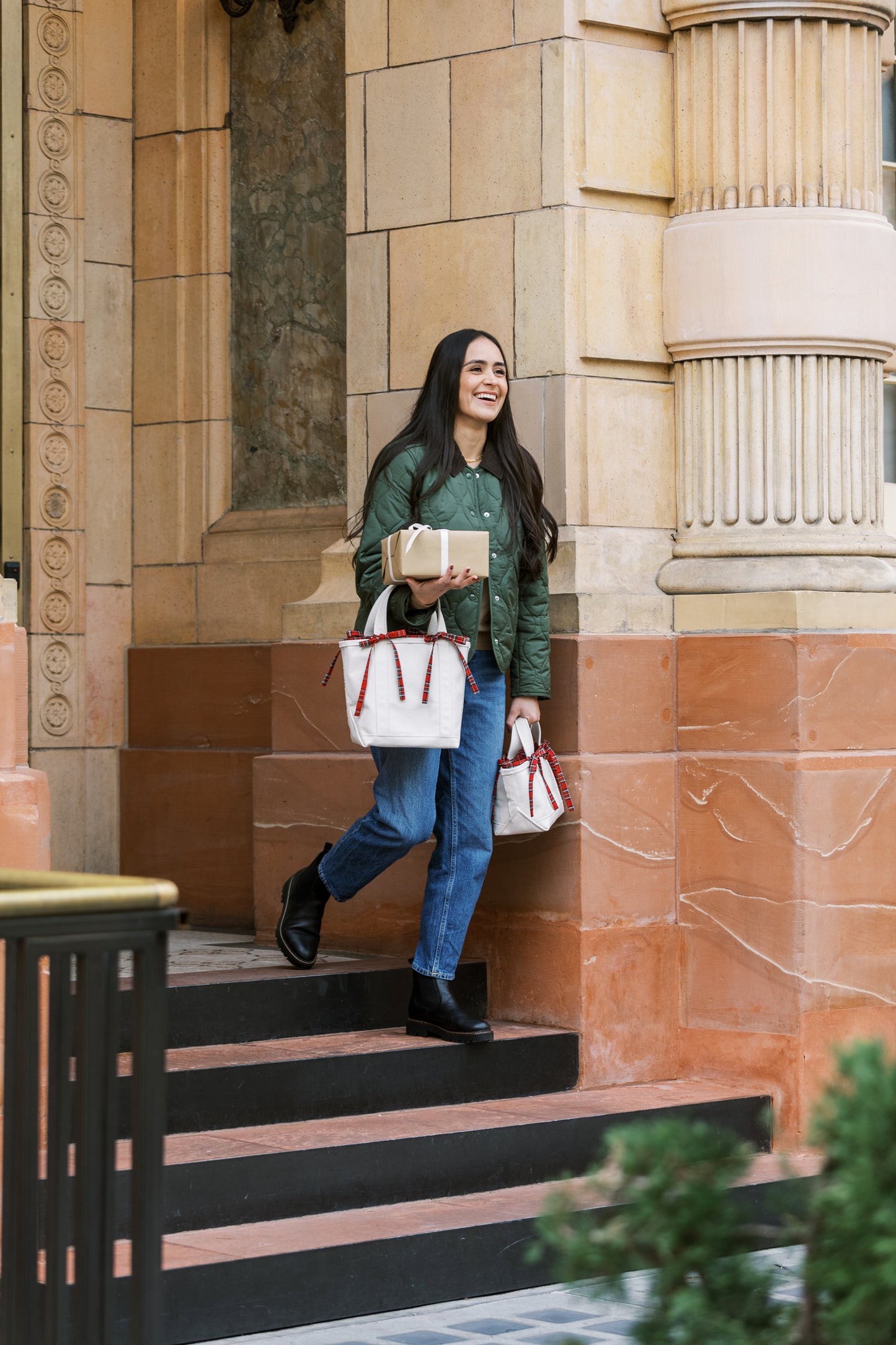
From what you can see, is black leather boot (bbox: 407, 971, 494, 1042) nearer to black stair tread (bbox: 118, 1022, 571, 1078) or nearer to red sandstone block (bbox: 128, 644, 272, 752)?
black stair tread (bbox: 118, 1022, 571, 1078)

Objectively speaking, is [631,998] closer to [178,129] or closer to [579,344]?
[579,344]

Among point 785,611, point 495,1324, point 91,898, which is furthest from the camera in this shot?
point 785,611

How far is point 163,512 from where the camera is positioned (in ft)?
28.6

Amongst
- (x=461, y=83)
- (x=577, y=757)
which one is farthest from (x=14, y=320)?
(x=577, y=757)

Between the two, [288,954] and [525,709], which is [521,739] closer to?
[525,709]

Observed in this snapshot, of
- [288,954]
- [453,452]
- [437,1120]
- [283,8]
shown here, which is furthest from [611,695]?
[283,8]

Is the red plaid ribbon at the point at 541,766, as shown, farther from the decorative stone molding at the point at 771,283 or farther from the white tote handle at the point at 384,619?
the decorative stone molding at the point at 771,283

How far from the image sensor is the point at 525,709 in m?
6.51

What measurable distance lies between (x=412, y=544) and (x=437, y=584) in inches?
5.3

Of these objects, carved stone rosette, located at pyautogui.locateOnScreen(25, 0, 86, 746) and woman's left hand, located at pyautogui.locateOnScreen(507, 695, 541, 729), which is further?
carved stone rosette, located at pyautogui.locateOnScreen(25, 0, 86, 746)

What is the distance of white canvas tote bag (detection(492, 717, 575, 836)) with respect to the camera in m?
6.45

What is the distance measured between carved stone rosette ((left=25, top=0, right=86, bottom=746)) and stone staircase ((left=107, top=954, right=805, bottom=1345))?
7.14 ft

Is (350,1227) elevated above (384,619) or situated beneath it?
situated beneath

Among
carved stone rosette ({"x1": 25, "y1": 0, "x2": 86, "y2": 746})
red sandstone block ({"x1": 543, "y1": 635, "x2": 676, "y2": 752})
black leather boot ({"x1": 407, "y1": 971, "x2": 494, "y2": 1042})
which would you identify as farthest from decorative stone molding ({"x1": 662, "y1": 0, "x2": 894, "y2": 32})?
black leather boot ({"x1": 407, "y1": 971, "x2": 494, "y2": 1042})
